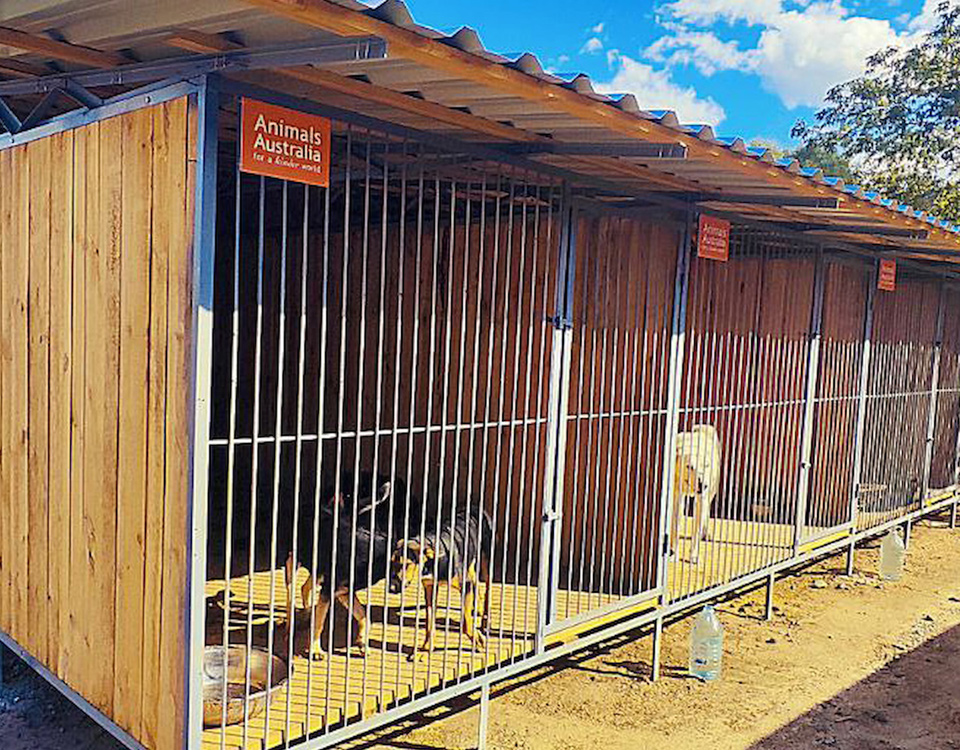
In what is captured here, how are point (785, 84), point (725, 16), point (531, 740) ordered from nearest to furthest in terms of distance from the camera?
point (531, 740)
point (725, 16)
point (785, 84)

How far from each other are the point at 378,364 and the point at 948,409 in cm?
768

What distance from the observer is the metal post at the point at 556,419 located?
4.23 meters

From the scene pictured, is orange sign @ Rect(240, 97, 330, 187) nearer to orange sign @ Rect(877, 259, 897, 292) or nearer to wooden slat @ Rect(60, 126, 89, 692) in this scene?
wooden slat @ Rect(60, 126, 89, 692)

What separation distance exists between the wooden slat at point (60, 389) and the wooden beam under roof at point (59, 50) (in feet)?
1.47

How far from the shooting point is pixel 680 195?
Answer: 193 inches

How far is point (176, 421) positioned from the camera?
2838 millimetres

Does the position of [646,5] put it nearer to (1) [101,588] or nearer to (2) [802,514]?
(2) [802,514]

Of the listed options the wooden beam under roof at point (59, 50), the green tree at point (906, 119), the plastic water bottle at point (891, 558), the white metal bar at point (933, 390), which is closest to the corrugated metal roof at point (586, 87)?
the wooden beam under roof at point (59, 50)

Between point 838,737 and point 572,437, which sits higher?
point 572,437

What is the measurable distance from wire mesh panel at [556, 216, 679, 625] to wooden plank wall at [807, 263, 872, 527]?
2127mm

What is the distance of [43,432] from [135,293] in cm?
100

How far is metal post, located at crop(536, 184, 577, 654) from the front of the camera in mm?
4227

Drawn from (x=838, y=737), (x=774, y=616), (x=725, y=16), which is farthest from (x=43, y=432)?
(x=725, y=16)

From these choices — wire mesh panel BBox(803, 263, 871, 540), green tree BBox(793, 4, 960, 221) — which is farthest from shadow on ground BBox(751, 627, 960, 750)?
green tree BBox(793, 4, 960, 221)
